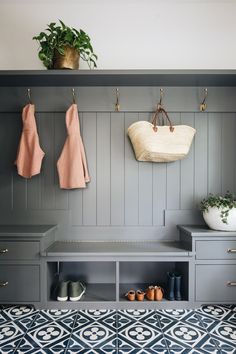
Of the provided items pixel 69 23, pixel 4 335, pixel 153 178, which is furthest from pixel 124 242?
pixel 69 23

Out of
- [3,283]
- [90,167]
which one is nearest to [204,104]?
[90,167]

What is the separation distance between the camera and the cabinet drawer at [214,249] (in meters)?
1.91

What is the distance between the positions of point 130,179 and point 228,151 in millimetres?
873

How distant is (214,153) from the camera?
2289 millimetres

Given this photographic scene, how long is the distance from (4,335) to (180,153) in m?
1.72

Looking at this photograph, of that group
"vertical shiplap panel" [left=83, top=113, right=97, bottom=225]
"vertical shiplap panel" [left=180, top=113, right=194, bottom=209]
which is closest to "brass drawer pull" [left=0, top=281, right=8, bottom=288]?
"vertical shiplap panel" [left=83, top=113, right=97, bottom=225]

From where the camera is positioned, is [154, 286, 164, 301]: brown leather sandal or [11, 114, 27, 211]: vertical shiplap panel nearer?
[154, 286, 164, 301]: brown leather sandal

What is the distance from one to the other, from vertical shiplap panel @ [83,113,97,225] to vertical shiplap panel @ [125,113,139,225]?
0.87 ft

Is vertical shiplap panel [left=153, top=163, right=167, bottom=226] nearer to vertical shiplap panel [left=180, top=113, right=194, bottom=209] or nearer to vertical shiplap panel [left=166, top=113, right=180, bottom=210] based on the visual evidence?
vertical shiplap panel [left=166, top=113, right=180, bottom=210]

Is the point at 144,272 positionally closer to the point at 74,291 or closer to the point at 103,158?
the point at 74,291

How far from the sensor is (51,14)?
2.25 meters

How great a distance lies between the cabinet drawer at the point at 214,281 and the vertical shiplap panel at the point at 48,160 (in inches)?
51.0

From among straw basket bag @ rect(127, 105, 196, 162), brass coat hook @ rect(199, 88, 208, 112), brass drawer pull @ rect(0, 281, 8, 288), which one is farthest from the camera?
brass coat hook @ rect(199, 88, 208, 112)

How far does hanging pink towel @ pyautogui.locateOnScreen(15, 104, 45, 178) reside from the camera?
213 cm
